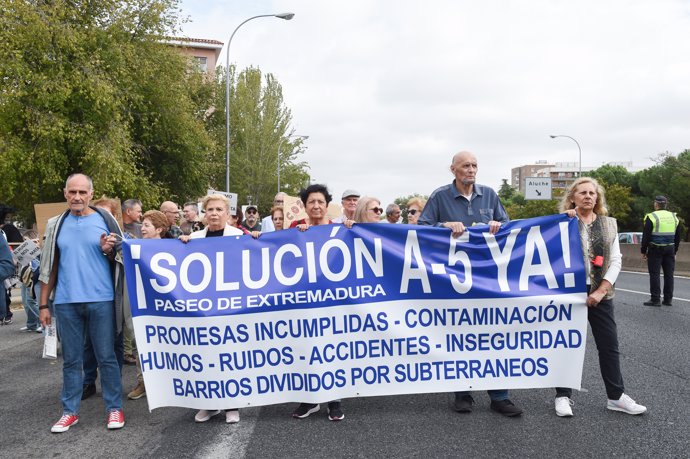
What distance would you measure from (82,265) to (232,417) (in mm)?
1596

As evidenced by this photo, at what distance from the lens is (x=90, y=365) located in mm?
5477

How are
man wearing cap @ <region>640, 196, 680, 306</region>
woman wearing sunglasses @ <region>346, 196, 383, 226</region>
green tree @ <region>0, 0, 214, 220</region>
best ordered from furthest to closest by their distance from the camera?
green tree @ <region>0, 0, 214, 220</region>, man wearing cap @ <region>640, 196, 680, 306</region>, woman wearing sunglasses @ <region>346, 196, 383, 226</region>

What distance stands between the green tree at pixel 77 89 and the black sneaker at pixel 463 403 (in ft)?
56.3

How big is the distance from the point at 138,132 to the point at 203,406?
22.2 meters

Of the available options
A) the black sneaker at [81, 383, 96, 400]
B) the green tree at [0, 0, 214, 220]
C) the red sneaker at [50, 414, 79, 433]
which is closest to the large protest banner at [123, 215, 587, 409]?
the red sneaker at [50, 414, 79, 433]

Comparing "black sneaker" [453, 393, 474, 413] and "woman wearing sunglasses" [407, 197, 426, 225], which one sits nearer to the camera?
"black sneaker" [453, 393, 474, 413]

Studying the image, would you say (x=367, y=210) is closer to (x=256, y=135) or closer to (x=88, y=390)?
(x=88, y=390)

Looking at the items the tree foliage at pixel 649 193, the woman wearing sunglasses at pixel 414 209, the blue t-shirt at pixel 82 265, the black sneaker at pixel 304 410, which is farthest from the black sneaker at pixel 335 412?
the tree foliage at pixel 649 193

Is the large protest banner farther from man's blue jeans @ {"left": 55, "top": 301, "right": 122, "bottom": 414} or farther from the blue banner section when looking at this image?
man's blue jeans @ {"left": 55, "top": 301, "right": 122, "bottom": 414}

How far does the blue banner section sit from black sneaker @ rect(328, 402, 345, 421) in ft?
2.43

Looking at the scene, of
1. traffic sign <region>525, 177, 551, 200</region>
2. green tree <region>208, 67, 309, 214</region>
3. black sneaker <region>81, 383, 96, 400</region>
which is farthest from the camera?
green tree <region>208, 67, 309, 214</region>

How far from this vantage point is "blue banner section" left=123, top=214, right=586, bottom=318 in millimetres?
4750

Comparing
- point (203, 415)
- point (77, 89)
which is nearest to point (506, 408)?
point (203, 415)

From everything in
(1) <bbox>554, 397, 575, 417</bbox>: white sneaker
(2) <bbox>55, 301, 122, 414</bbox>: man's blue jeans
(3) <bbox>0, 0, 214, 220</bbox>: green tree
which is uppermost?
(3) <bbox>0, 0, 214, 220</bbox>: green tree
